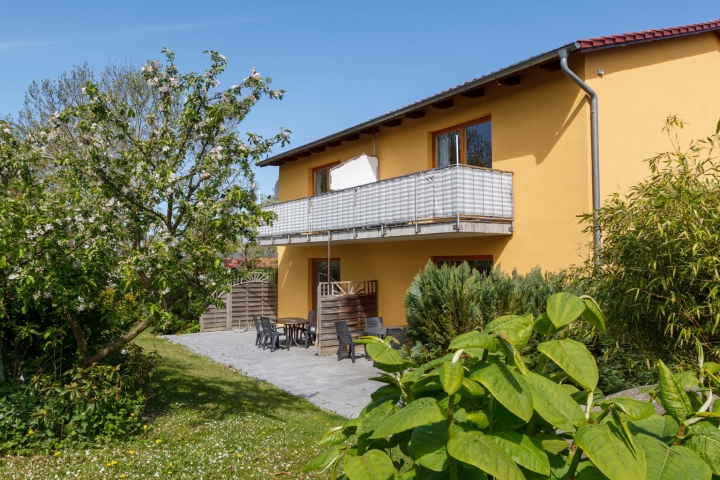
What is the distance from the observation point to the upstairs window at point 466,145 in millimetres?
12156

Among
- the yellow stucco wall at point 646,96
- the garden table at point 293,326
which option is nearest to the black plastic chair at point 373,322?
the garden table at point 293,326

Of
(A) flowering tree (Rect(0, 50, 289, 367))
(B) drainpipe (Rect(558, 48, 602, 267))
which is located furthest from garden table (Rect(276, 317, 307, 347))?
(B) drainpipe (Rect(558, 48, 602, 267))

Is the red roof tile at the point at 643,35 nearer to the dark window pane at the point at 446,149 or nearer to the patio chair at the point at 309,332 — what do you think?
the dark window pane at the point at 446,149

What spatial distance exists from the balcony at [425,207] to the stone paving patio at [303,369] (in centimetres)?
312

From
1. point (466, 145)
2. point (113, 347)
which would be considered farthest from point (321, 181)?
point (113, 347)

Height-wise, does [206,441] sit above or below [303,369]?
above

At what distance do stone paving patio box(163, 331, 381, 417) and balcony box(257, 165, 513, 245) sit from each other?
123 inches

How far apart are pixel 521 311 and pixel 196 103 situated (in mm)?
5741

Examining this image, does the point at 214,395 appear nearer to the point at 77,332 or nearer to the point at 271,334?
the point at 77,332

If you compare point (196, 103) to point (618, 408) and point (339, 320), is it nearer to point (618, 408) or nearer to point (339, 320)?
point (618, 408)

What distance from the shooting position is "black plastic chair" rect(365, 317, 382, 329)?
556 inches

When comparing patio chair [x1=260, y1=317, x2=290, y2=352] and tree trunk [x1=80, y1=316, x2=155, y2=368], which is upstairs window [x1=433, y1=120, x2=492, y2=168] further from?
tree trunk [x1=80, y1=316, x2=155, y2=368]

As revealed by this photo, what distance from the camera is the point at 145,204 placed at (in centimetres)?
671

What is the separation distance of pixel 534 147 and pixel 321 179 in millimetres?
8833
